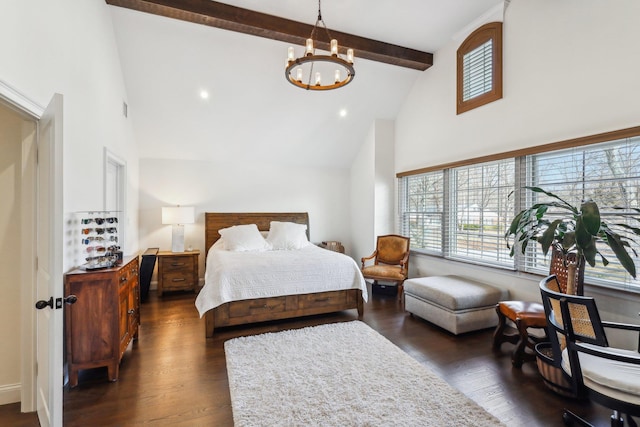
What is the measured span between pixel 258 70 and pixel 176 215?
260 cm

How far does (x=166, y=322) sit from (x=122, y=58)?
3324mm

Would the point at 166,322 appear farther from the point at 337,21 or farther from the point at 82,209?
the point at 337,21

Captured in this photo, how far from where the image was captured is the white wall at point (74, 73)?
6.03ft

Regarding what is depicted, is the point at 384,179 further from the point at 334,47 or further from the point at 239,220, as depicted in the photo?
the point at 334,47

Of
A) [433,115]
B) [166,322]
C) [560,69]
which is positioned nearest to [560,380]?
[560,69]

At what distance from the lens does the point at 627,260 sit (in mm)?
1973

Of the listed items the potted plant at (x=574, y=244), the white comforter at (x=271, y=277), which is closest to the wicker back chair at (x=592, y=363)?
the potted plant at (x=574, y=244)

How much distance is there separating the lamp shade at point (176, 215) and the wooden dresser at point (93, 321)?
2524mm

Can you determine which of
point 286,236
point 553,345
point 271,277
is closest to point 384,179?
point 286,236

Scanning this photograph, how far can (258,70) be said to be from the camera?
425 cm

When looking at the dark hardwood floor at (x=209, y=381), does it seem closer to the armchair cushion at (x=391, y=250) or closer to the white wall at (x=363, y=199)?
the armchair cushion at (x=391, y=250)

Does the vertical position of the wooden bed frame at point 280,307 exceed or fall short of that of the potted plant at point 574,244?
it falls short

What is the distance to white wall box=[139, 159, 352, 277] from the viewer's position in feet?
17.1

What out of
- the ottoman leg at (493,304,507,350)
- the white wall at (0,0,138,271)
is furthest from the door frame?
the ottoman leg at (493,304,507,350)
